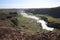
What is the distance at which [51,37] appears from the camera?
12.3 m

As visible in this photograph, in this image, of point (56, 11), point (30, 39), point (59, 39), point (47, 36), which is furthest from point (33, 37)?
point (56, 11)

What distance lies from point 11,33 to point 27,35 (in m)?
1.29

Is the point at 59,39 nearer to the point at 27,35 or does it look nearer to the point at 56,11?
the point at 27,35

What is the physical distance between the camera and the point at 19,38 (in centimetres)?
1205

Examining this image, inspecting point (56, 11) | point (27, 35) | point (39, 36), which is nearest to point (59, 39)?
point (39, 36)

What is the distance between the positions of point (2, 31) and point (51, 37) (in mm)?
3918

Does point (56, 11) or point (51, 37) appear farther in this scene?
point (56, 11)

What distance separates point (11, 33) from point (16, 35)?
0.45 m

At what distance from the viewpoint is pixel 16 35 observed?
12.2 m

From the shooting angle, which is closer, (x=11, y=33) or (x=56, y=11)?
(x=11, y=33)

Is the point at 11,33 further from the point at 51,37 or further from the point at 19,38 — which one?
the point at 51,37

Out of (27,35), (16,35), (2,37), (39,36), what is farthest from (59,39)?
(2,37)

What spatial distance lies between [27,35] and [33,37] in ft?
1.75

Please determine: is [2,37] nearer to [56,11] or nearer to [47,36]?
[47,36]
